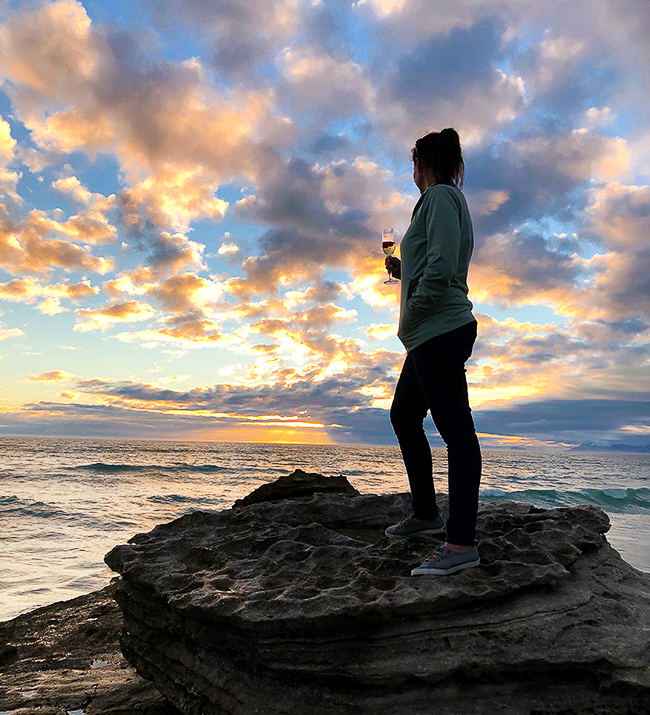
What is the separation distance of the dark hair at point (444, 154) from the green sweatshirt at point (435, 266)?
0.22 meters

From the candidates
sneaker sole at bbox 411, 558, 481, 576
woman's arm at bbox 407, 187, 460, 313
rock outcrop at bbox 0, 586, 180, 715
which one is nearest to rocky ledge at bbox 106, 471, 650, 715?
sneaker sole at bbox 411, 558, 481, 576

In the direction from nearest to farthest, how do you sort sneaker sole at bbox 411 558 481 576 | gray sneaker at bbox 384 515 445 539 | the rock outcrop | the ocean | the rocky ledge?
the rocky ledge
sneaker sole at bbox 411 558 481 576
the rock outcrop
gray sneaker at bbox 384 515 445 539
the ocean

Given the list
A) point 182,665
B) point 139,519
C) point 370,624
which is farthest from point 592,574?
point 139,519

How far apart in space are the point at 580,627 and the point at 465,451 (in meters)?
1.11

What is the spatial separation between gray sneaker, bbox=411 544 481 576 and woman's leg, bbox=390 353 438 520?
69cm

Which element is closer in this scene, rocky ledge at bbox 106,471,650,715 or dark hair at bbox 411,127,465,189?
rocky ledge at bbox 106,471,650,715

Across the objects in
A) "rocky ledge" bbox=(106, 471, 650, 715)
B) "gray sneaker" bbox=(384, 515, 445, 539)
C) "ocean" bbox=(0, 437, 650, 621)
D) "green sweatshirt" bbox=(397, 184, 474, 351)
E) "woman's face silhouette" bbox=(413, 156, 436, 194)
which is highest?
"woman's face silhouette" bbox=(413, 156, 436, 194)

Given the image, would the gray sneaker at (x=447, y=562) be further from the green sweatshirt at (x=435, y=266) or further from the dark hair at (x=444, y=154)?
the dark hair at (x=444, y=154)

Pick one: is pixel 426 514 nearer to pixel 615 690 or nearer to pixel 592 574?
pixel 592 574

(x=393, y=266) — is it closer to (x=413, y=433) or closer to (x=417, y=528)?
(x=413, y=433)

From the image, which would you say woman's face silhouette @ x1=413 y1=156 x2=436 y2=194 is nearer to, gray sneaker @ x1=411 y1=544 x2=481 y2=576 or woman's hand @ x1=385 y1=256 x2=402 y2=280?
woman's hand @ x1=385 y1=256 x2=402 y2=280

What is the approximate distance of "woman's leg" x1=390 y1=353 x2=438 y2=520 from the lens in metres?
3.55

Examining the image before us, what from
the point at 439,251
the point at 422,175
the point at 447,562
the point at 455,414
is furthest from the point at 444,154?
the point at 447,562

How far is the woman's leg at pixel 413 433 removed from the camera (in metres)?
3.55
